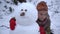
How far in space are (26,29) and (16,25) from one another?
8 centimetres

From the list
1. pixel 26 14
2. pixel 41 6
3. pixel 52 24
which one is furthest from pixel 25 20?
pixel 52 24

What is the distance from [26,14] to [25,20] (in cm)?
4

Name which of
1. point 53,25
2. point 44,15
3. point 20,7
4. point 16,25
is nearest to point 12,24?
point 16,25

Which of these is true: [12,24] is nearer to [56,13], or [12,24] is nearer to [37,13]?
[37,13]

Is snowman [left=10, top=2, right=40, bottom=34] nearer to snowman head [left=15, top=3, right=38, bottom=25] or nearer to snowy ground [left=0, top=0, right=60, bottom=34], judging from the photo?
snowman head [left=15, top=3, right=38, bottom=25]

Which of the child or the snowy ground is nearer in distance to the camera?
the child

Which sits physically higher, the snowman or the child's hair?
the child's hair

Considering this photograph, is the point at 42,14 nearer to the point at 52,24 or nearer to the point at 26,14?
the point at 26,14

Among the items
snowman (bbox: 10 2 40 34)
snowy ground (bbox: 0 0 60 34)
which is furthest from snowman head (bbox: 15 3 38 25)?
snowy ground (bbox: 0 0 60 34)

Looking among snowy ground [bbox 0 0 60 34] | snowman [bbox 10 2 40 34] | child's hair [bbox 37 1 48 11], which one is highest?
child's hair [bbox 37 1 48 11]

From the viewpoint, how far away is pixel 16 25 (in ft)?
5.09

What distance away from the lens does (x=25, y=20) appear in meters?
1.51

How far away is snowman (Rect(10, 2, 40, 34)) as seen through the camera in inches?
59.4

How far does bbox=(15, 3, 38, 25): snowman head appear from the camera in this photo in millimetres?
1506
